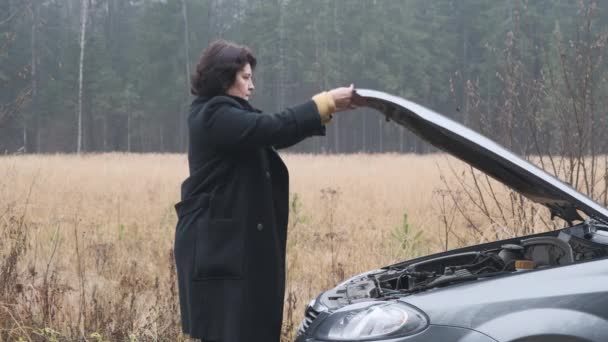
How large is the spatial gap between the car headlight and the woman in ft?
1.99

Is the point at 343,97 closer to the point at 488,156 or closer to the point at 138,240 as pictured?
the point at 488,156

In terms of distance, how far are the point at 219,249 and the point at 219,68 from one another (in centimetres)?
83

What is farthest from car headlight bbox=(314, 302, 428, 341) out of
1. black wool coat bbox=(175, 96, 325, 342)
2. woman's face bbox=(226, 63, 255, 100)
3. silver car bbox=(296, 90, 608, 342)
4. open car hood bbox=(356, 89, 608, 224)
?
woman's face bbox=(226, 63, 255, 100)

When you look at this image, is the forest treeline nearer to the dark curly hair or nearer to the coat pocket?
the dark curly hair

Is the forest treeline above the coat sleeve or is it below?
above

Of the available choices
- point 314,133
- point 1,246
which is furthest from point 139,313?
point 314,133

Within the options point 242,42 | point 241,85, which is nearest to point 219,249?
point 241,85

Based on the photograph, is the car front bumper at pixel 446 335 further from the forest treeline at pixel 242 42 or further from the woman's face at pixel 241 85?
the forest treeline at pixel 242 42

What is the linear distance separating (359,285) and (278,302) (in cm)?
39

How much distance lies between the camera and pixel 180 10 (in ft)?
161

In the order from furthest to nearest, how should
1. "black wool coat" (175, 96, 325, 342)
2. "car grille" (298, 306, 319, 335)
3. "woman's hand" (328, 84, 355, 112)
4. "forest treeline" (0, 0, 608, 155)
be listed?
"forest treeline" (0, 0, 608, 155), "woman's hand" (328, 84, 355, 112), "black wool coat" (175, 96, 325, 342), "car grille" (298, 306, 319, 335)

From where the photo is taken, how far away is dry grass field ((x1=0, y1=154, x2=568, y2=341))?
480cm

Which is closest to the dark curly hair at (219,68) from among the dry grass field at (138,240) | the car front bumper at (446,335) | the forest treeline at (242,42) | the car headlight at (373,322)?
the car headlight at (373,322)

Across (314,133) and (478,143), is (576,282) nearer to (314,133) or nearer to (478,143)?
(478,143)
